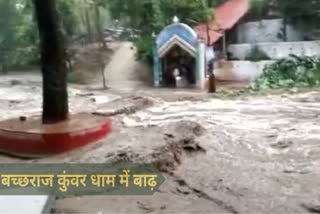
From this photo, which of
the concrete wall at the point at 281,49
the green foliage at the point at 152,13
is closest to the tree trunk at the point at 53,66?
the green foliage at the point at 152,13

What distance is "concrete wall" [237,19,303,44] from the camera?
67.8ft

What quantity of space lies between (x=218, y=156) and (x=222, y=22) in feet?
50.8

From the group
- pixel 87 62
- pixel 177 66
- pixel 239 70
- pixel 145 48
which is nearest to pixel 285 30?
pixel 239 70

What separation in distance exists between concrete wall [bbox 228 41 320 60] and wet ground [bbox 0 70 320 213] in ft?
24.2

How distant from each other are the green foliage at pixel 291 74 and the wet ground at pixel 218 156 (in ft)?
16.7

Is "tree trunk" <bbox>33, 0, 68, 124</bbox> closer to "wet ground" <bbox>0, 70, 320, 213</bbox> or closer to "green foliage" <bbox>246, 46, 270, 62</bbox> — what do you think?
"wet ground" <bbox>0, 70, 320, 213</bbox>

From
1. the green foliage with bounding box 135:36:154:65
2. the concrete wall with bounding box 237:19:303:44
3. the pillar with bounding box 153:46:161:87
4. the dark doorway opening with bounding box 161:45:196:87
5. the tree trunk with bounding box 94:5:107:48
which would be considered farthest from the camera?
the tree trunk with bounding box 94:5:107:48

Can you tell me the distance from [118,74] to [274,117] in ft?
45.0

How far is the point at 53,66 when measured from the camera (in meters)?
7.77

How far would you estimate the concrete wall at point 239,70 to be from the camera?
64.6 ft

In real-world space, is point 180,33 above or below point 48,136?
above

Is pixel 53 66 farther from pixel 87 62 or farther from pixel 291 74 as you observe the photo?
pixel 87 62

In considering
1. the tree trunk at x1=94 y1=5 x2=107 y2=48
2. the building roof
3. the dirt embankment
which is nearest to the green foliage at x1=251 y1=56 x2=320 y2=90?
the building roof

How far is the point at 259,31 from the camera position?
70.2 ft
